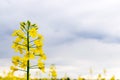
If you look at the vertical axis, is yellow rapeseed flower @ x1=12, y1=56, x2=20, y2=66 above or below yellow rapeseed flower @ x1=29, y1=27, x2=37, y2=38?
below

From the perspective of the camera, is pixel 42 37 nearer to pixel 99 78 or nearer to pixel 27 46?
pixel 27 46

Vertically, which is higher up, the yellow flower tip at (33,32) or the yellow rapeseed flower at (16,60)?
the yellow flower tip at (33,32)

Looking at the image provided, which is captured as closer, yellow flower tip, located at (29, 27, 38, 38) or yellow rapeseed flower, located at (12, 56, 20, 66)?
yellow flower tip, located at (29, 27, 38, 38)

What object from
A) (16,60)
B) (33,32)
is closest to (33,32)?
(33,32)

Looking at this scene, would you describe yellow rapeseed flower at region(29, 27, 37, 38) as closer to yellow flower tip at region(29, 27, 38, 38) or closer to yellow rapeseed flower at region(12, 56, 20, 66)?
yellow flower tip at region(29, 27, 38, 38)

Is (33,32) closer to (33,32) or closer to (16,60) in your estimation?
(33,32)

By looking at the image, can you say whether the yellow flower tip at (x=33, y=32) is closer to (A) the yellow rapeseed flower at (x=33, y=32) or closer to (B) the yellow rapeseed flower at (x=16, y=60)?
(A) the yellow rapeseed flower at (x=33, y=32)

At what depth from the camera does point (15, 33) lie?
8.91 meters

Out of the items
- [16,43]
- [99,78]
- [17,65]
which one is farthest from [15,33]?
[99,78]

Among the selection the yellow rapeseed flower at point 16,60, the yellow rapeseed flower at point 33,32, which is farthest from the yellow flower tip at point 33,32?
the yellow rapeseed flower at point 16,60

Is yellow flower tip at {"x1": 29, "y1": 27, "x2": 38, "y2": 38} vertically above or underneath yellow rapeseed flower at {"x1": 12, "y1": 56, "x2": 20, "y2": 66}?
above

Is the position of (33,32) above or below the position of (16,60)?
above

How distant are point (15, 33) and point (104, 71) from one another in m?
11.1

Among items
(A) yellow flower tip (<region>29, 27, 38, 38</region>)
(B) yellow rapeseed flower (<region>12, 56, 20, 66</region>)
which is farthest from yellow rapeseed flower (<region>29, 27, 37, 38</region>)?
(B) yellow rapeseed flower (<region>12, 56, 20, 66</region>)
